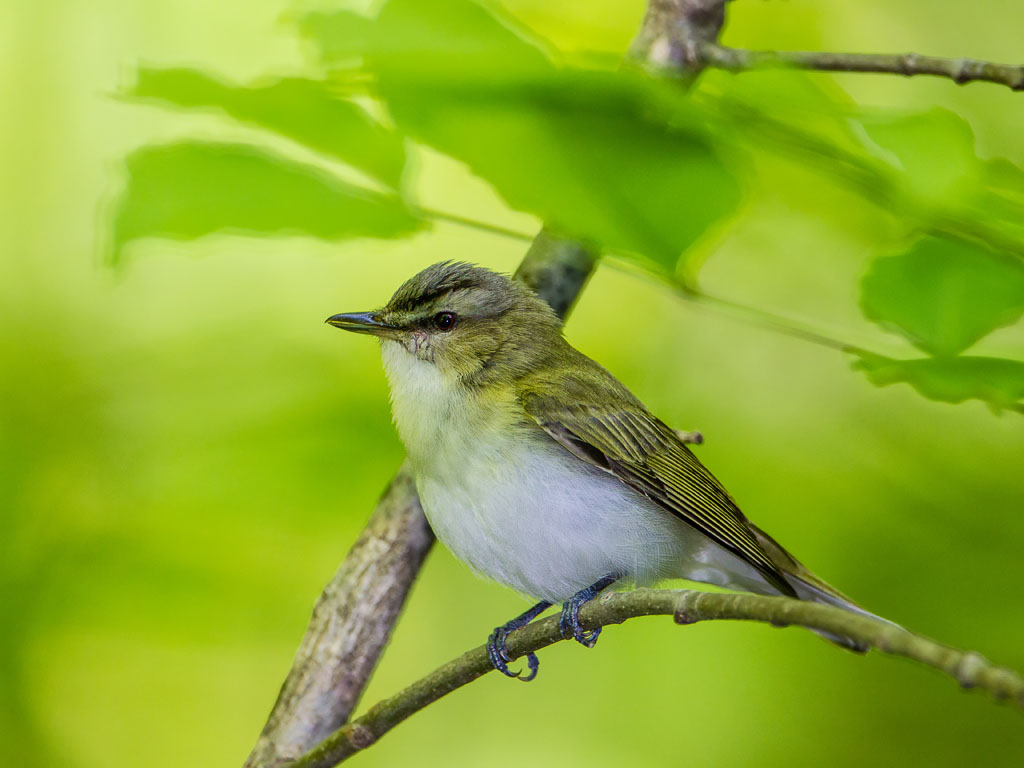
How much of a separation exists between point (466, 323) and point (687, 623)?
72.9 inches

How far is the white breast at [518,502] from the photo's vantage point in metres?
2.91

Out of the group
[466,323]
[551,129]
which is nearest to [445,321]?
[466,323]

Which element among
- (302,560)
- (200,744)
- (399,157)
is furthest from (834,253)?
(200,744)

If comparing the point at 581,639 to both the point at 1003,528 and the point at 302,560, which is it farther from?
the point at 302,560

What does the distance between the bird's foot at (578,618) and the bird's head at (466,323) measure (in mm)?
724

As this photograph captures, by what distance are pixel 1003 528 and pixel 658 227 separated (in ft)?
6.55

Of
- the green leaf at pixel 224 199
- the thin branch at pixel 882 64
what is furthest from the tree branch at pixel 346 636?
the thin branch at pixel 882 64

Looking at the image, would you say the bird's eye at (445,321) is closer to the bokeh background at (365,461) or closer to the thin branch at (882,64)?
the bokeh background at (365,461)

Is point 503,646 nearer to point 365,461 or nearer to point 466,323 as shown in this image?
point 466,323

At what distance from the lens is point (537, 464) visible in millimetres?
2951

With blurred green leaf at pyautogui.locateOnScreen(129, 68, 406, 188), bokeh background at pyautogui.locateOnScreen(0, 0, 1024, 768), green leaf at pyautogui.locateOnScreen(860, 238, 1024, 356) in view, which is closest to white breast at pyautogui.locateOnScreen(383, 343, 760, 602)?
bokeh background at pyautogui.locateOnScreen(0, 0, 1024, 768)

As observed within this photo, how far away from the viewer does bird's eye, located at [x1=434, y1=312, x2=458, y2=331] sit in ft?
11.0

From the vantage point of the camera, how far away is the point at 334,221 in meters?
2.05

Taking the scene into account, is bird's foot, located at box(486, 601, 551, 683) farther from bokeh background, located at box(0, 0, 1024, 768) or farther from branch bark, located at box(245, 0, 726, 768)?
bokeh background, located at box(0, 0, 1024, 768)
